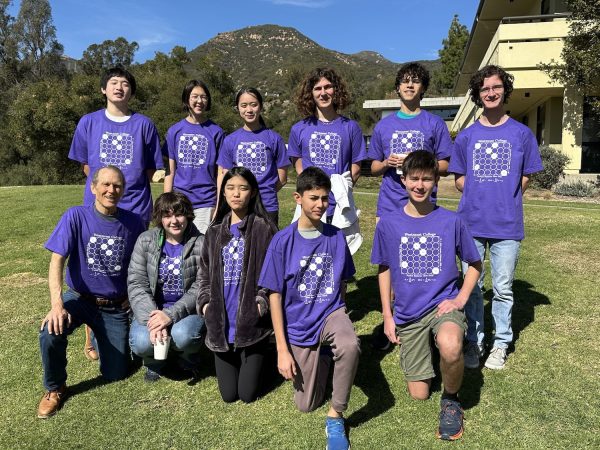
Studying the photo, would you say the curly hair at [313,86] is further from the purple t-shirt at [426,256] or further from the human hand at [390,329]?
the human hand at [390,329]

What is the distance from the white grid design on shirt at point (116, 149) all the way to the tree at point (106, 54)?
58370 millimetres

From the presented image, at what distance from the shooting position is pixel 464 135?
3.81 meters

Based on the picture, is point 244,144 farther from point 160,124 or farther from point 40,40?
point 40,40

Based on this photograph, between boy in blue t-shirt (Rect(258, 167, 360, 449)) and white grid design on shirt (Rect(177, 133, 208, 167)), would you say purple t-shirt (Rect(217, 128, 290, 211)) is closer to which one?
white grid design on shirt (Rect(177, 133, 208, 167))

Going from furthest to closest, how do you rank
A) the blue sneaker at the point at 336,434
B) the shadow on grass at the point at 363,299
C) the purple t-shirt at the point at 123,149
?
the shadow on grass at the point at 363,299 < the purple t-shirt at the point at 123,149 < the blue sneaker at the point at 336,434

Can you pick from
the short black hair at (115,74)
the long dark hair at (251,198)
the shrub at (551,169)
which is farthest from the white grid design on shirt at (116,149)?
the shrub at (551,169)

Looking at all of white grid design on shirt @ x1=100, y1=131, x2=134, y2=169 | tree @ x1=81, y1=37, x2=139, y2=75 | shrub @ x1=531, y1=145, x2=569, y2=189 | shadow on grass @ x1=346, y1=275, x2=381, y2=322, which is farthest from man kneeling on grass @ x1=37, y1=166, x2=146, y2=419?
tree @ x1=81, y1=37, x2=139, y2=75

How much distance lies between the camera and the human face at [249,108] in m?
4.30

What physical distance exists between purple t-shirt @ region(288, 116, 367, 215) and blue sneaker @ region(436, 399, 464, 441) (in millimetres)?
1847

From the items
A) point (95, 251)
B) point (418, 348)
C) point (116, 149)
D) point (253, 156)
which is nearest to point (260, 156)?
point (253, 156)

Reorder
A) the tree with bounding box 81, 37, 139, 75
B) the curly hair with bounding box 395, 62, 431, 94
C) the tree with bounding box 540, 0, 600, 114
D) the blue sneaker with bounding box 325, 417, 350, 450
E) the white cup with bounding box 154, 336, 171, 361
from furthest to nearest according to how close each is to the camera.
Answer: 1. the tree with bounding box 81, 37, 139, 75
2. the tree with bounding box 540, 0, 600, 114
3. the curly hair with bounding box 395, 62, 431, 94
4. the white cup with bounding box 154, 336, 171, 361
5. the blue sneaker with bounding box 325, 417, 350, 450

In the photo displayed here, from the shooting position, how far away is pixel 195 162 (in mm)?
4484

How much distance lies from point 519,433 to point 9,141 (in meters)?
42.8

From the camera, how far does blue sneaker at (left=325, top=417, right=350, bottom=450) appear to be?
2740mm
